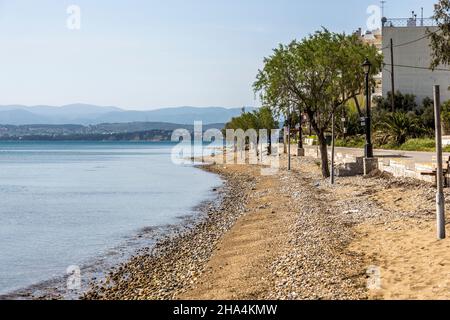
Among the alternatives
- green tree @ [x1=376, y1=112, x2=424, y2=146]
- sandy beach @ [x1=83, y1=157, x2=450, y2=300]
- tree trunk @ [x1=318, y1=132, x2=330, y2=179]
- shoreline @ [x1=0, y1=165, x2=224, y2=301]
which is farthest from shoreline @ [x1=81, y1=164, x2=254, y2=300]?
green tree @ [x1=376, y1=112, x2=424, y2=146]

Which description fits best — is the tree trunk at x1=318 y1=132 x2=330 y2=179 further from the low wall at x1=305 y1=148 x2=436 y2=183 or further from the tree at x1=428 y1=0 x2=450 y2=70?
the tree at x1=428 y1=0 x2=450 y2=70

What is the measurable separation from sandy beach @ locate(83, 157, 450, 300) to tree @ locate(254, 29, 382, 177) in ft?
26.0

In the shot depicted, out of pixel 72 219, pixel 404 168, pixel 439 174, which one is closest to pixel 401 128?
pixel 404 168

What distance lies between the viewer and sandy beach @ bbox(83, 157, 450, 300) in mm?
10227

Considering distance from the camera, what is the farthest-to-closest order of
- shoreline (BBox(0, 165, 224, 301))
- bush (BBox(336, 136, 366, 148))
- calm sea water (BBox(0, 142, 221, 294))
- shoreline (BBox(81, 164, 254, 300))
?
bush (BBox(336, 136, 366, 148)) < calm sea water (BBox(0, 142, 221, 294)) < shoreline (BBox(0, 165, 224, 301)) < shoreline (BBox(81, 164, 254, 300))

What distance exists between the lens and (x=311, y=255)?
12.7m

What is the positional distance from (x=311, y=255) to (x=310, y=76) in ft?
66.4

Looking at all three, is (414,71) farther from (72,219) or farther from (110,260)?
(110,260)

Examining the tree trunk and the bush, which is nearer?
the tree trunk

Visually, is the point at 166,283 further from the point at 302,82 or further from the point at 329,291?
the point at 302,82

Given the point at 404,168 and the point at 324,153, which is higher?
the point at 324,153

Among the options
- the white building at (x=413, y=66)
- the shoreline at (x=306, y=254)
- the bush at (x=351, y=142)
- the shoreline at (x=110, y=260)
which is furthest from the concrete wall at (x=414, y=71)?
the shoreline at (x=306, y=254)

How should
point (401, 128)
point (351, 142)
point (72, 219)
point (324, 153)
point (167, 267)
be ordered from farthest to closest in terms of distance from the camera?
point (351, 142) → point (401, 128) → point (324, 153) → point (72, 219) → point (167, 267)

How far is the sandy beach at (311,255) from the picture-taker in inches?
403
